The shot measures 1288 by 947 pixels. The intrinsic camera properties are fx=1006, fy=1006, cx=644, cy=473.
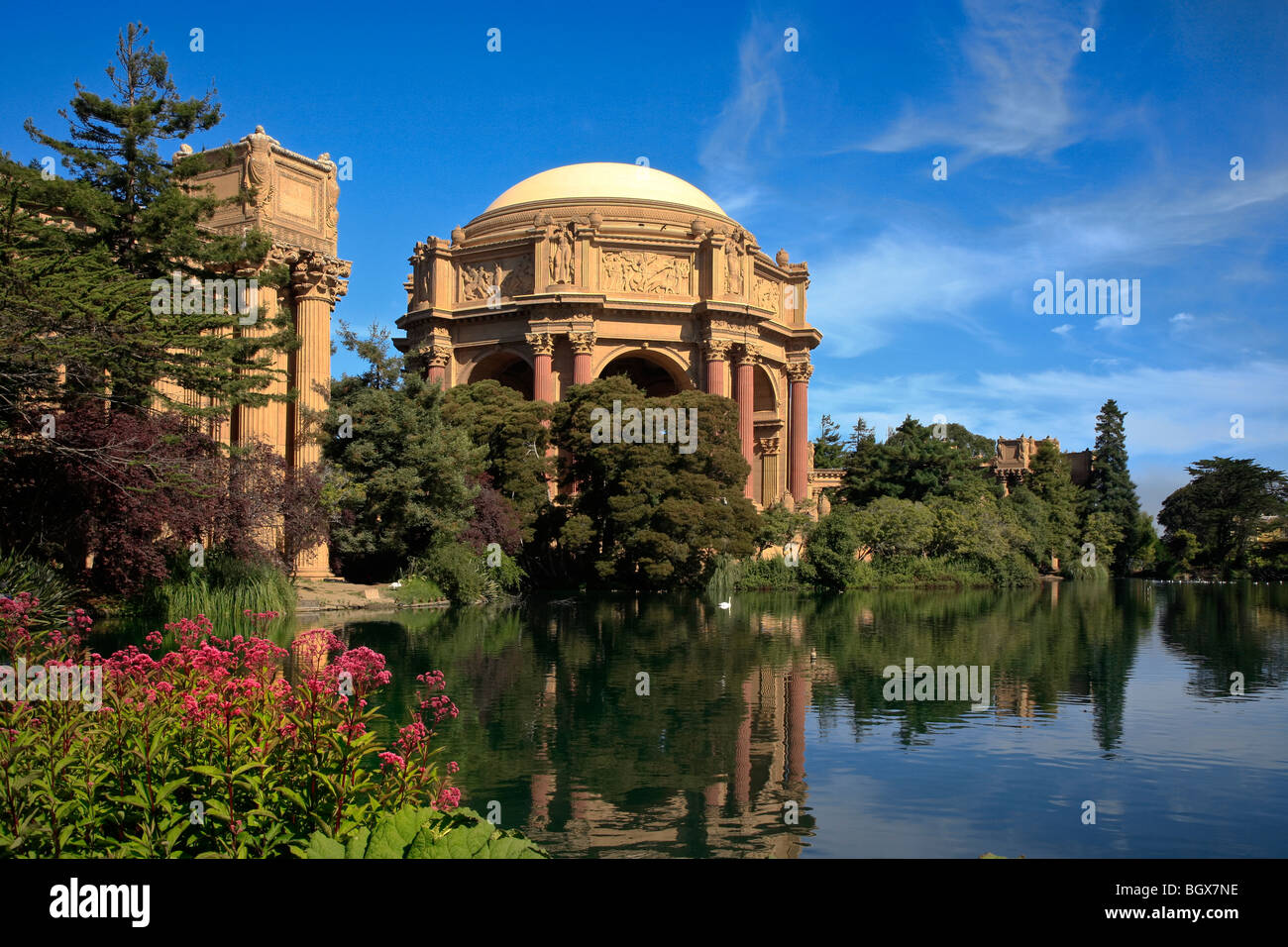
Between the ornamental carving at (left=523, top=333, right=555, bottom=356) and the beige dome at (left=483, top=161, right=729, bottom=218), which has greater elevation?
the beige dome at (left=483, top=161, right=729, bottom=218)

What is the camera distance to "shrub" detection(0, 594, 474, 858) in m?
4.70

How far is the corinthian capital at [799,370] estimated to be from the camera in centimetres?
5778

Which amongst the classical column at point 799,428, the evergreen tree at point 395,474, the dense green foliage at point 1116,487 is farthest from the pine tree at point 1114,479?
the evergreen tree at point 395,474

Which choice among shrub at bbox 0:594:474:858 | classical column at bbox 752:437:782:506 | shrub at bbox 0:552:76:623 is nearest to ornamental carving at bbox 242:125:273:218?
shrub at bbox 0:552:76:623

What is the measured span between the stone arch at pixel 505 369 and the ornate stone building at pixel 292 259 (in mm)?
25453

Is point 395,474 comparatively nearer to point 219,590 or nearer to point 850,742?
point 219,590

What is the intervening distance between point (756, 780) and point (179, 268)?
54.9 ft

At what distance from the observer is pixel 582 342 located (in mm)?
49125

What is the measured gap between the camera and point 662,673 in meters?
14.6

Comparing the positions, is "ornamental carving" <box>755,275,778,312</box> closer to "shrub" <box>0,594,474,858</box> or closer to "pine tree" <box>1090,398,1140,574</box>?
"pine tree" <box>1090,398,1140,574</box>

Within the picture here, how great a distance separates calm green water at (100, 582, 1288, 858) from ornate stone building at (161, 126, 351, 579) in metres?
5.76

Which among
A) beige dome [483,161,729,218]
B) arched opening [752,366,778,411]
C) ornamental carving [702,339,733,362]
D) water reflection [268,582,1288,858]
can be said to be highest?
beige dome [483,161,729,218]

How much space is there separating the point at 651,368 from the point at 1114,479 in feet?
114
